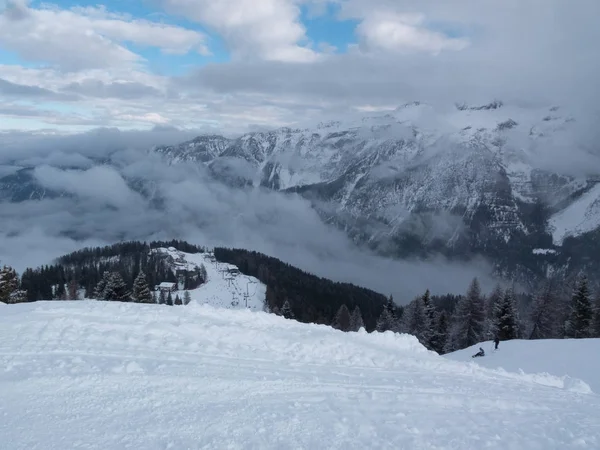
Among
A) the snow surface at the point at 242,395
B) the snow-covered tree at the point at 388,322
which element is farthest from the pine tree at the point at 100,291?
the snow-covered tree at the point at 388,322

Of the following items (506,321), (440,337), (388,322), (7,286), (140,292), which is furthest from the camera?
(388,322)

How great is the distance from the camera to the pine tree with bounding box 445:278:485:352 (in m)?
45.7

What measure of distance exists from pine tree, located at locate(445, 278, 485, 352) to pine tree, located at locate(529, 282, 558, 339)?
5.23m

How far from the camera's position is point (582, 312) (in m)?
39.8

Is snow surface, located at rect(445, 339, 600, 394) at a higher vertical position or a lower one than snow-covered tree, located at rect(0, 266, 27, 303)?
higher

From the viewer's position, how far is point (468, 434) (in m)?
8.54

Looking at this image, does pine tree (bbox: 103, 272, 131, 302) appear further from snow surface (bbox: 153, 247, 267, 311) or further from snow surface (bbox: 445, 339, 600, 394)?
snow surface (bbox: 153, 247, 267, 311)

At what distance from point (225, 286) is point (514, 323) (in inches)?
3879

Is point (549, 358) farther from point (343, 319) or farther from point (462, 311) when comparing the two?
point (343, 319)

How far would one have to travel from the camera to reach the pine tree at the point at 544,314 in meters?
43.3

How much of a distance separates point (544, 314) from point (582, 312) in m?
4.40

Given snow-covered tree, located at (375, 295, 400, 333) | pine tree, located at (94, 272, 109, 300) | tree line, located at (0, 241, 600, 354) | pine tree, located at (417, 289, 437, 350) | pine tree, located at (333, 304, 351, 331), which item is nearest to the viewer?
tree line, located at (0, 241, 600, 354)

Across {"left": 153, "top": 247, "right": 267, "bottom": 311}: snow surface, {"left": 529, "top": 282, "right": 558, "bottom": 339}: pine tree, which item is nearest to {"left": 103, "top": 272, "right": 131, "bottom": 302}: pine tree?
{"left": 529, "top": 282, "right": 558, "bottom": 339}: pine tree

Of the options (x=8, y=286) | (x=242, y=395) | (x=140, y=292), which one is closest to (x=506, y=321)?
(x=140, y=292)
